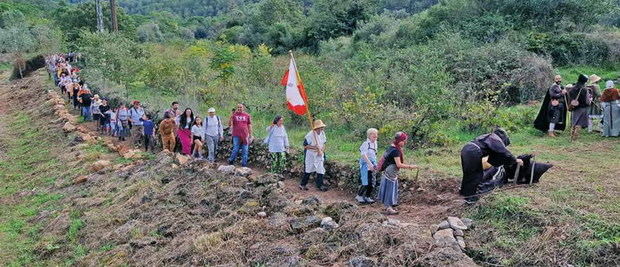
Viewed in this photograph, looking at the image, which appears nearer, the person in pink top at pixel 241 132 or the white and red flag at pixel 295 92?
the white and red flag at pixel 295 92

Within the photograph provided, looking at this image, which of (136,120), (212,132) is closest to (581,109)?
(212,132)

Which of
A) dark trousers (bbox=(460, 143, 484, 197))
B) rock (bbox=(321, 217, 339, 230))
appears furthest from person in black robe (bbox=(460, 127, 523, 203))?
rock (bbox=(321, 217, 339, 230))

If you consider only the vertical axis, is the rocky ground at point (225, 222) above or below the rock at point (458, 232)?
below

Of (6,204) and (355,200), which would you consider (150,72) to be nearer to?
(6,204)

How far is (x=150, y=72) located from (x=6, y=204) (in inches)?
409

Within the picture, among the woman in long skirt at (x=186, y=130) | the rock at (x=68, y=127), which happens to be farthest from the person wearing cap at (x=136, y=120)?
the rock at (x=68, y=127)

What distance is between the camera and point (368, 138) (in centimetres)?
899

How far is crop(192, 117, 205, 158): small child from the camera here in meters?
12.6

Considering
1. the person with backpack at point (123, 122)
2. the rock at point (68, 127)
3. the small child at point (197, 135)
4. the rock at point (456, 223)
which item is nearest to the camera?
the rock at point (456, 223)

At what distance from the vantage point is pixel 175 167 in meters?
12.1

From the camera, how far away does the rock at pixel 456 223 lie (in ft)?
22.8

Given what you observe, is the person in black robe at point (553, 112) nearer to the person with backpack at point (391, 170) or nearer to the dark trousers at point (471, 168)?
the dark trousers at point (471, 168)

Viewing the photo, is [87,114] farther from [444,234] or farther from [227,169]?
[444,234]

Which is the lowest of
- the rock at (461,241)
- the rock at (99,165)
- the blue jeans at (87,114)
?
the rock at (99,165)
